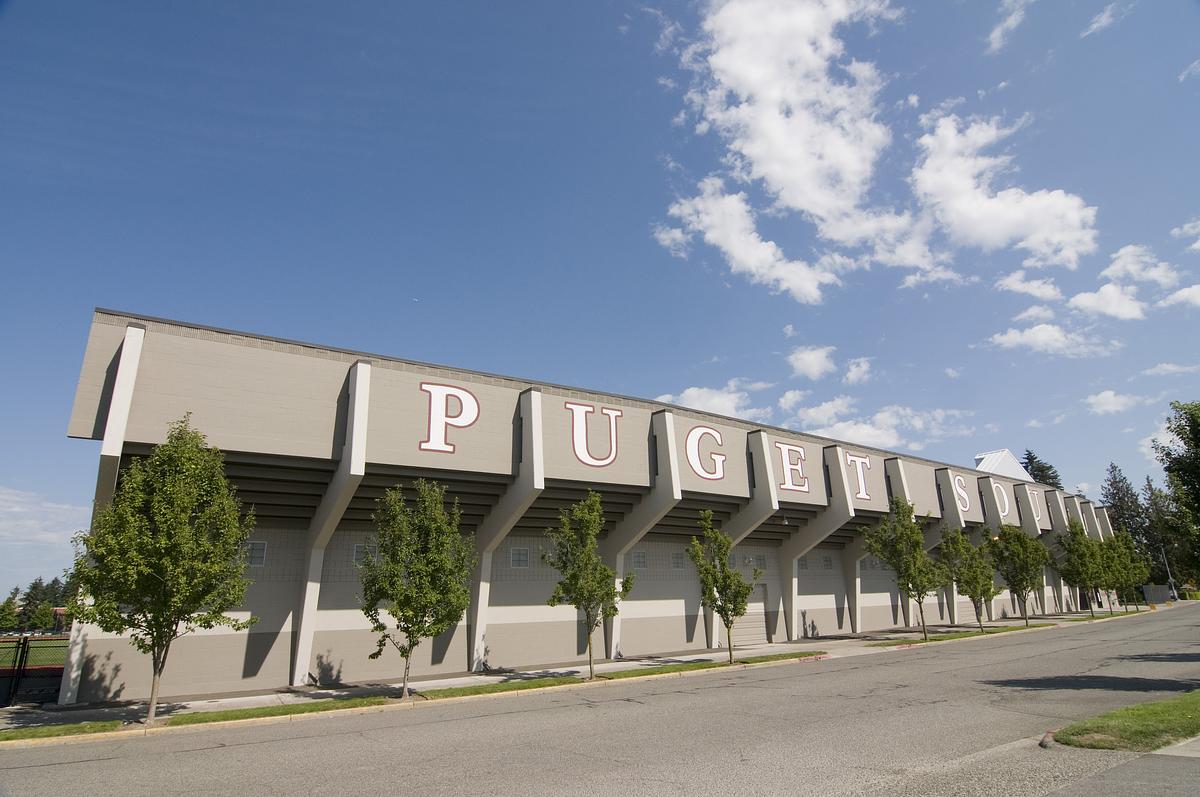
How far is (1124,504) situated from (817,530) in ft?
353

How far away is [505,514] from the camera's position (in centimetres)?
2322

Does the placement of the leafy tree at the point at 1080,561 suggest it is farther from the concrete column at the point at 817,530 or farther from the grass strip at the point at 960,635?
the concrete column at the point at 817,530

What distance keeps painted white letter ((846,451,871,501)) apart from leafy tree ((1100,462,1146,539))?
90.5 meters

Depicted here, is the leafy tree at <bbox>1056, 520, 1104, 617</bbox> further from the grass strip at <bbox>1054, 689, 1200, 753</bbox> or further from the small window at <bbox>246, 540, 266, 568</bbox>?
the small window at <bbox>246, 540, 266, 568</bbox>

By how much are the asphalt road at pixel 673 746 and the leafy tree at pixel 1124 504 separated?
107 metres

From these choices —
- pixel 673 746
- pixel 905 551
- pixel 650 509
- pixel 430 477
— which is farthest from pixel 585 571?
pixel 905 551

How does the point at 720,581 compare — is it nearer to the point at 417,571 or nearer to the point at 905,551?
the point at 417,571

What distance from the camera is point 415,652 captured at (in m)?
22.7

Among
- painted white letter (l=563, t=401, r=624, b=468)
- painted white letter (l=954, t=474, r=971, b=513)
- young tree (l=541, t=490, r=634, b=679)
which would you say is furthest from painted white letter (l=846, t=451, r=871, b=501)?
young tree (l=541, t=490, r=634, b=679)

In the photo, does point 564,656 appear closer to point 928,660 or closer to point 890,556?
point 928,660

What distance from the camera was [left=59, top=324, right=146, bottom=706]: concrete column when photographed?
53.9 ft

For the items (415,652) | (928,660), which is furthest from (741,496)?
(415,652)

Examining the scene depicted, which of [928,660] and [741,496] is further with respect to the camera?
[741,496]

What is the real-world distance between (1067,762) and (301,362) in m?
Result: 20.8
